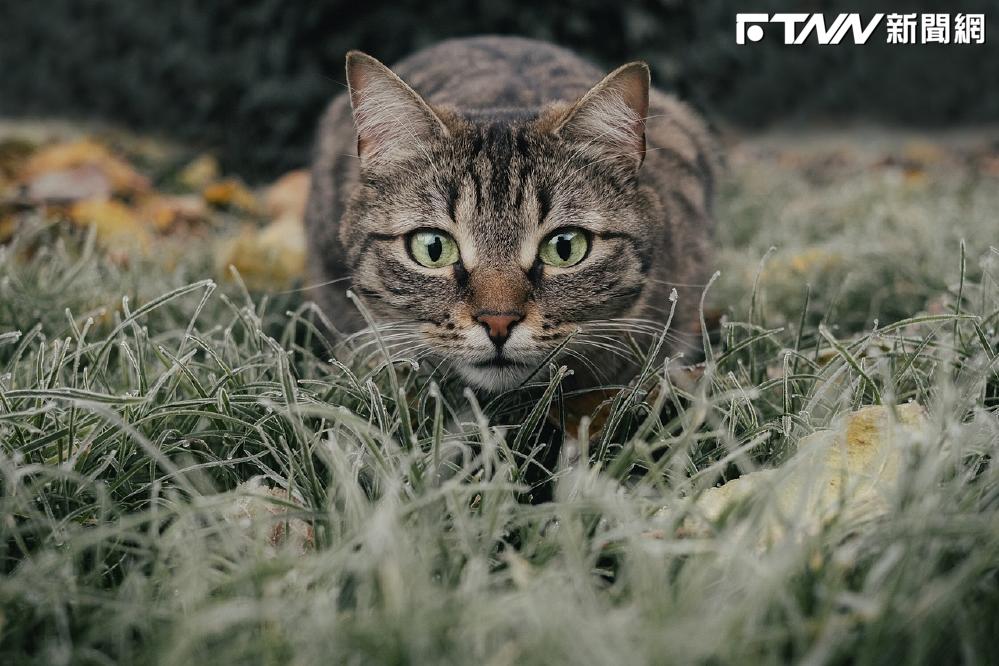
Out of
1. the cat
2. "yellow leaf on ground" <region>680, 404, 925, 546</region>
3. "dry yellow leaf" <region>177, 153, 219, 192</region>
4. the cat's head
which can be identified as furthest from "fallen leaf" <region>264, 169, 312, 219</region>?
"yellow leaf on ground" <region>680, 404, 925, 546</region>

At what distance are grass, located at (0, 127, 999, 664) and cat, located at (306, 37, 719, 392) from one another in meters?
0.17

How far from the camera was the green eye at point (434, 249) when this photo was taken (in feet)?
5.75

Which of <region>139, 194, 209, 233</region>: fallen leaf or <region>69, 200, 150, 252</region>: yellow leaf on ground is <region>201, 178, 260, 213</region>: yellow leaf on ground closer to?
<region>139, 194, 209, 233</region>: fallen leaf

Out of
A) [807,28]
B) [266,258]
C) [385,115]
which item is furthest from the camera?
[807,28]

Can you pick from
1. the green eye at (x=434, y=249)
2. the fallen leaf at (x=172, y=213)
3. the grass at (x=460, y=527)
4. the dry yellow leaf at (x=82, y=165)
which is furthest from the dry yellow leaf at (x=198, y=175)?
the green eye at (x=434, y=249)

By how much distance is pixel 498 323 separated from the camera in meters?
1.61

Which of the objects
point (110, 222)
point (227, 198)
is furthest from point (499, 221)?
point (227, 198)

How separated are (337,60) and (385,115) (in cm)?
252

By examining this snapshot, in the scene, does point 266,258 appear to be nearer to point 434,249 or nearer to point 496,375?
point 434,249

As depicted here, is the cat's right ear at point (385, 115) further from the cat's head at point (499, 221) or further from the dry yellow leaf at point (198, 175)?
the dry yellow leaf at point (198, 175)

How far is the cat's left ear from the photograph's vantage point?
1717mm

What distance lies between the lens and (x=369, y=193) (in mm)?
1903

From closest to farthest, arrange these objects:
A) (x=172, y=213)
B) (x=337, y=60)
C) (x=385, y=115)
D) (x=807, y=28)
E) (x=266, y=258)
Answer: (x=385, y=115) < (x=266, y=258) < (x=172, y=213) < (x=807, y=28) < (x=337, y=60)

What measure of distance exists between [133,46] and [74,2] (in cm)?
60
